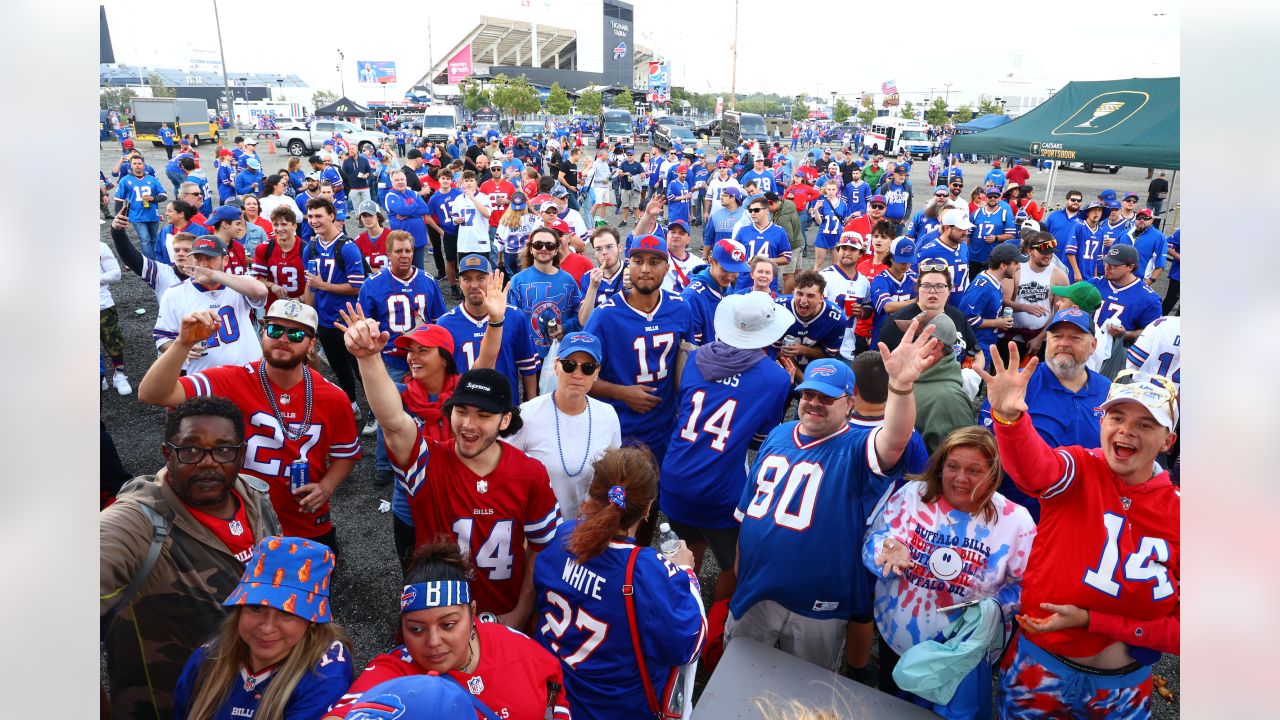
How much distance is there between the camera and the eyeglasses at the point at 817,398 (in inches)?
122

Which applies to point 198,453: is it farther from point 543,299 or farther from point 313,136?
point 313,136

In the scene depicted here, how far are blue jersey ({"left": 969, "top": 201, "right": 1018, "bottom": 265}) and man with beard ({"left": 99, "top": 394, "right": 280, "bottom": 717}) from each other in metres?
10.6

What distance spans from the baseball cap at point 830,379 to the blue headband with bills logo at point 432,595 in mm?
1735

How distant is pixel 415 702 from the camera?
1.57 meters

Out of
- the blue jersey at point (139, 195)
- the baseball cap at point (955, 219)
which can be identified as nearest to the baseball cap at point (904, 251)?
the baseball cap at point (955, 219)

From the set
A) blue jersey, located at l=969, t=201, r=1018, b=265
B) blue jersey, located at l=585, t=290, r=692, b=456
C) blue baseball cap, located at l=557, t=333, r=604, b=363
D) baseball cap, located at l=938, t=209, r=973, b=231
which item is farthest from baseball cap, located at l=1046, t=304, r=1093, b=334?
blue jersey, located at l=969, t=201, r=1018, b=265

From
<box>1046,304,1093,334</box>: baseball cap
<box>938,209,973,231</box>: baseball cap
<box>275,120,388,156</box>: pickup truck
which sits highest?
<box>275,120,388,156</box>: pickup truck

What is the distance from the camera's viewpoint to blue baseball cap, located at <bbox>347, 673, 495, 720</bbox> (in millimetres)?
1525

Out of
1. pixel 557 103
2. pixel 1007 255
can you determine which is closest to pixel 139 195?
pixel 1007 255

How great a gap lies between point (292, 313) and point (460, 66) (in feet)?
357

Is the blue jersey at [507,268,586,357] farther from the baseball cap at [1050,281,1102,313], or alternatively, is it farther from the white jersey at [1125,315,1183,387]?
the white jersey at [1125,315,1183,387]

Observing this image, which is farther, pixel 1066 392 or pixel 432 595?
pixel 1066 392

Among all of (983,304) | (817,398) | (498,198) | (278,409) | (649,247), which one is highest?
(498,198)

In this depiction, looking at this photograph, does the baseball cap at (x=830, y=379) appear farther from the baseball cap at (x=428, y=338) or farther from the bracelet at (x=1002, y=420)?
the baseball cap at (x=428, y=338)
